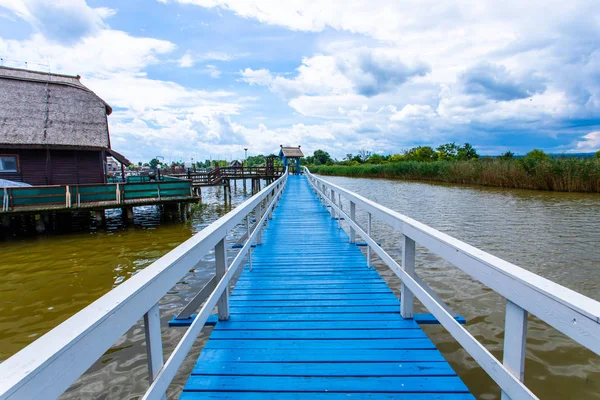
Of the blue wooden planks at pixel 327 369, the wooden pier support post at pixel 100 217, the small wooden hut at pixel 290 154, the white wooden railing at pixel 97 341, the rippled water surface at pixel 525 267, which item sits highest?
the small wooden hut at pixel 290 154

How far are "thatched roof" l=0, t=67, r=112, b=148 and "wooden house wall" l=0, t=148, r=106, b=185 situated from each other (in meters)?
0.93

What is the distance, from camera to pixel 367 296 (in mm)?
3869

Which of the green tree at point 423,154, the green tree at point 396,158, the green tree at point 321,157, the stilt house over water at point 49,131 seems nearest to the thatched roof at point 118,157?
the stilt house over water at point 49,131

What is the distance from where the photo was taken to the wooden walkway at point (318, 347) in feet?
7.54

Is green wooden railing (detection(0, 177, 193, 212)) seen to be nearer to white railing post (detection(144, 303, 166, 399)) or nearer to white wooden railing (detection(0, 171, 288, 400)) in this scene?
white wooden railing (detection(0, 171, 288, 400))

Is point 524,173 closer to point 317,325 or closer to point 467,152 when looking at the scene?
point 317,325

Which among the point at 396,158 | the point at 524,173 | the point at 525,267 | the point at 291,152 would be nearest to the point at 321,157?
the point at 396,158

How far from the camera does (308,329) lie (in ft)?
10.2

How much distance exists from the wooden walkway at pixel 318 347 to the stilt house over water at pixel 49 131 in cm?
1718

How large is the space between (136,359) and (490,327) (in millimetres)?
4878

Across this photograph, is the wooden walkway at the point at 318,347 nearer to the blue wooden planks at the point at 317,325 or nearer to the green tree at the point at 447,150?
the blue wooden planks at the point at 317,325

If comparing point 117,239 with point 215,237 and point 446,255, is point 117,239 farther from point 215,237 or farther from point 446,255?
point 446,255

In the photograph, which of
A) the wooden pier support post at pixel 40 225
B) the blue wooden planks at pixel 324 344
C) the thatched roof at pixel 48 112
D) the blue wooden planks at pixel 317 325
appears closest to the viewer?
the blue wooden planks at pixel 324 344

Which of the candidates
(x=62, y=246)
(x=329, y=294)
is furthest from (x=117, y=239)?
(x=329, y=294)
